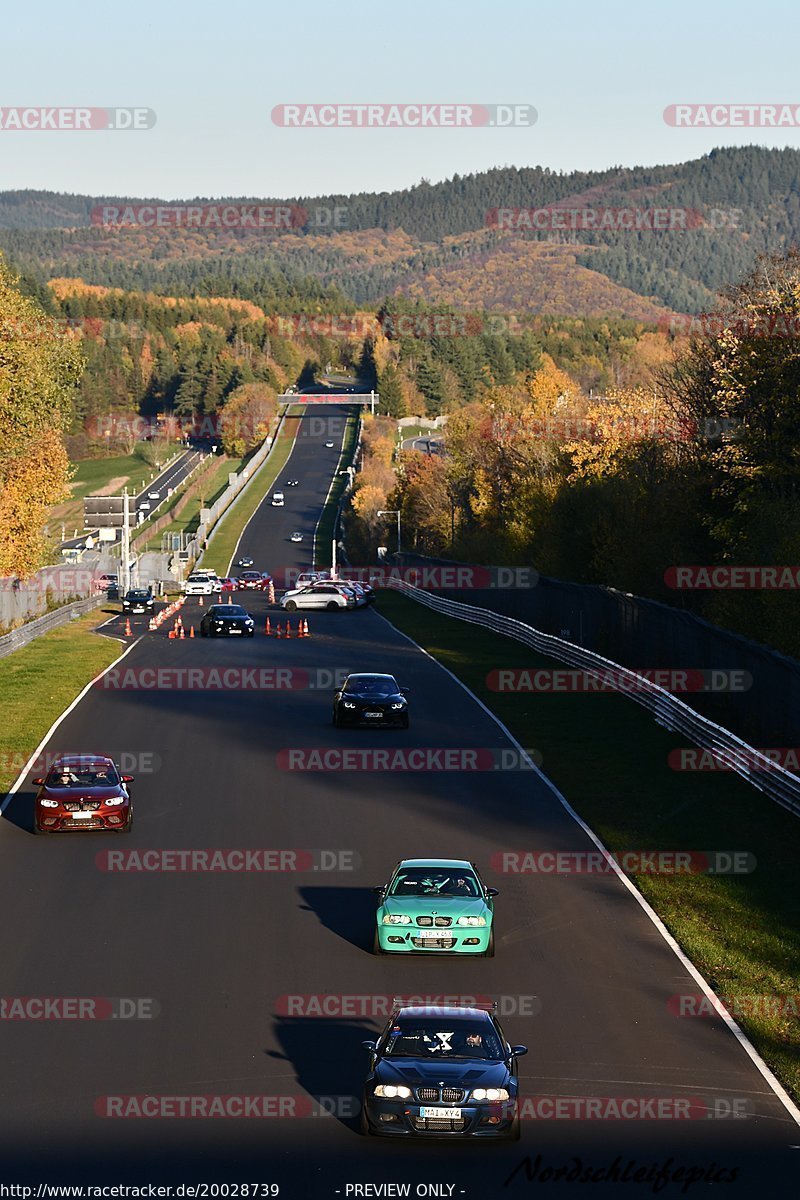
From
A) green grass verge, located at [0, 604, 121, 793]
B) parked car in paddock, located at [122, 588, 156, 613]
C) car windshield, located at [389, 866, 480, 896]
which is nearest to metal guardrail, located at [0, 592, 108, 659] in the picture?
green grass verge, located at [0, 604, 121, 793]

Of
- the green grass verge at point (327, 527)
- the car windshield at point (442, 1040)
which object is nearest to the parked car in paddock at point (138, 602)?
the green grass verge at point (327, 527)

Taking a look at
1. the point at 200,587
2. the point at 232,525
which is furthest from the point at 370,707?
the point at 232,525

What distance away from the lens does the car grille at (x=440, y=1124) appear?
44.0 ft

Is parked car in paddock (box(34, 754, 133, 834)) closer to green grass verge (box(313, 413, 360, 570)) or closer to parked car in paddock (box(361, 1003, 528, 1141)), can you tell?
parked car in paddock (box(361, 1003, 528, 1141))

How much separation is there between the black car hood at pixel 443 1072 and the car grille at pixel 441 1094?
0.15 feet

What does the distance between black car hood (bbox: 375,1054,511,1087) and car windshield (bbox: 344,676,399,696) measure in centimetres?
2595

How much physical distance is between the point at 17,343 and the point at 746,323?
1100 inches

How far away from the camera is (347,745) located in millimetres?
36906

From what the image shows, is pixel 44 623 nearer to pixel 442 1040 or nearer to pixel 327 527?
pixel 442 1040

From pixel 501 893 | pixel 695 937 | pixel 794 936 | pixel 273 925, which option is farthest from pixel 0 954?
pixel 794 936

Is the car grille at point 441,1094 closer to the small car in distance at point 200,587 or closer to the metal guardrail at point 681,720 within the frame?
the metal guardrail at point 681,720

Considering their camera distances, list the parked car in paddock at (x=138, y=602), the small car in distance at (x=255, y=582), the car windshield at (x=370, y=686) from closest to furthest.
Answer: the car windshield at (x=370, y=686) < the parked car in paddock at (x=138, y=602) < the small car in distance at (x=255, y=582)

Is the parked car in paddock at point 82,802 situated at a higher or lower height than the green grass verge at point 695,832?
higher

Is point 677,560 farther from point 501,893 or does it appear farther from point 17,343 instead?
point 501,893
